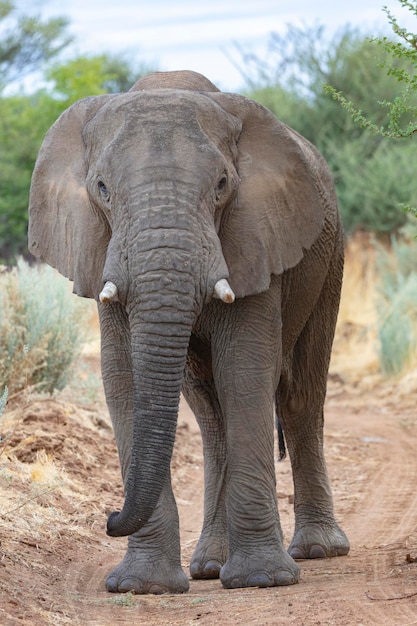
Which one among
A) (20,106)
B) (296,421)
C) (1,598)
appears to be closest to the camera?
(1,598)

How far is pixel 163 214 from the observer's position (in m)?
5.74

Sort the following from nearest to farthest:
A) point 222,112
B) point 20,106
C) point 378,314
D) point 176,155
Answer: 1. point 176,155
2. point 222,112
3. point 378,314
4. point 20,106

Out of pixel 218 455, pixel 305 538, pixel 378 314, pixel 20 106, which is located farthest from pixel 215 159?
pixel 20 106

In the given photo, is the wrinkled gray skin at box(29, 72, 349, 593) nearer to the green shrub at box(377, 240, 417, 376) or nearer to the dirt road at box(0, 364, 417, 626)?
the dirt road at box(0, 364, 417, 626)

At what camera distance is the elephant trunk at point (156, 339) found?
5.67m

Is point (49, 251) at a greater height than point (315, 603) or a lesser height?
greater

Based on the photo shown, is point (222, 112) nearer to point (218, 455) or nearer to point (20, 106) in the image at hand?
point (218, 455)

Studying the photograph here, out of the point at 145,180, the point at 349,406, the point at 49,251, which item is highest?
the point at 145,180

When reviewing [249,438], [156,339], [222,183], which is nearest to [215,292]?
[156,339]

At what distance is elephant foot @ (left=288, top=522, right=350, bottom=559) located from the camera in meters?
7.65

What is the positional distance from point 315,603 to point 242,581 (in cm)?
83

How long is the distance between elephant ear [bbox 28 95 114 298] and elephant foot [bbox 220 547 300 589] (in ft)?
5.13

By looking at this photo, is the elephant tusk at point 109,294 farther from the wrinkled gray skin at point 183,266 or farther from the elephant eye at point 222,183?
the elephant eye at point 222,183

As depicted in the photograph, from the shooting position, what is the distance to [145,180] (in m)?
5.85
